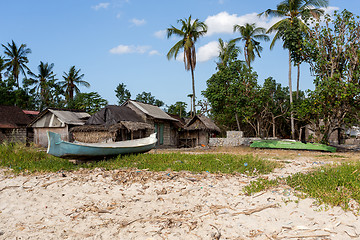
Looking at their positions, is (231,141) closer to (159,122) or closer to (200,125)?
(200,125)

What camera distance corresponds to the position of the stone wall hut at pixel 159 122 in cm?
2350

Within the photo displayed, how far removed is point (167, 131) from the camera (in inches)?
1019

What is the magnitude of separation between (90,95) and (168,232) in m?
29.2

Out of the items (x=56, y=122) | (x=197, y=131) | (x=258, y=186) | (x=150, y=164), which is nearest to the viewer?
(x=258, y=186)

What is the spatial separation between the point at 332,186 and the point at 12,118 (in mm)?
28058

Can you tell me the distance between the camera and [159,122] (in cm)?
2477

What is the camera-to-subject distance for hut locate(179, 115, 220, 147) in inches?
973

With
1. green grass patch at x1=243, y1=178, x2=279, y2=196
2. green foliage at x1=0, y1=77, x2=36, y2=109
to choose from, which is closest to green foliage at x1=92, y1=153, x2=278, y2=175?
green grass patch at x1=243, y1=178, x2=279, y2=196

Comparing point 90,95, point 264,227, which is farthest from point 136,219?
point 90,95

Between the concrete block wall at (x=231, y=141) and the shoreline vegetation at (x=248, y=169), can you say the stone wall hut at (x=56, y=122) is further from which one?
the shoreline vegetation at (x=248, y=169)

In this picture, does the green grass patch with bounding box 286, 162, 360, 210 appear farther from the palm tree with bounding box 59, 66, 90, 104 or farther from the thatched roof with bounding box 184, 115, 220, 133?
the palm tree with bounding box 59, 66, 90, 104

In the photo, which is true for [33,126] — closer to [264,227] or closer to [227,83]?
[227,83]

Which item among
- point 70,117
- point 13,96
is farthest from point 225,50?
point 13,96

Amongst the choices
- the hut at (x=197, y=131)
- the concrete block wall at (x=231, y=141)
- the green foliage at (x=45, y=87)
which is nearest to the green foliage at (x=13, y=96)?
the green foliage at (x=45, y=87)
